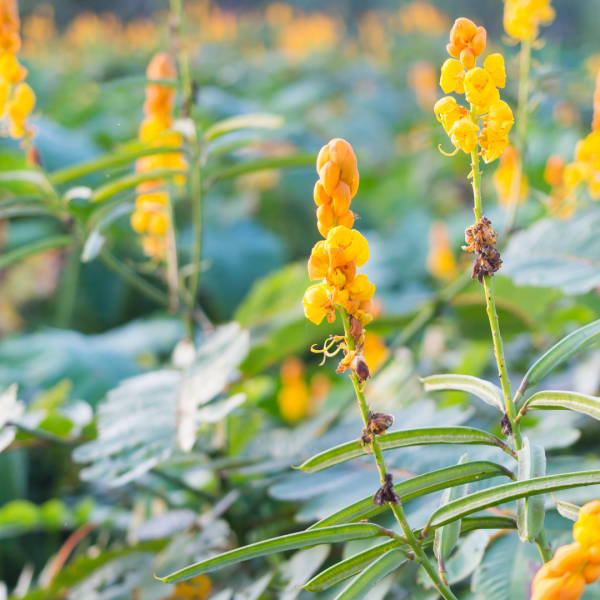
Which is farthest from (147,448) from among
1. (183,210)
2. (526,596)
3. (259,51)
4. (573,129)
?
(259,51)

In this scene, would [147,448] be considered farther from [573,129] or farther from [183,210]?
[573,129]

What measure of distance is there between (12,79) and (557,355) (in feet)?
1.64

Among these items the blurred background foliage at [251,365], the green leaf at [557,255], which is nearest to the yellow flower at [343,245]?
the blurred background foliage at [251,365]

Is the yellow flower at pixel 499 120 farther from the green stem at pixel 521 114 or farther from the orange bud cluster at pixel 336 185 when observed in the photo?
the green stem at pixel 521 114

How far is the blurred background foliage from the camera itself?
52 cm

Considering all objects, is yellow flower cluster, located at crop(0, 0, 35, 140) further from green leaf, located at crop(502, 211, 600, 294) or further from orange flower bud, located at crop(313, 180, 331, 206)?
green leaf, located at crop(502, 211, 600, 294)

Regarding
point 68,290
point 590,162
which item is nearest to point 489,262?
point 590,162

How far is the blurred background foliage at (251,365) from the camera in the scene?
52 centimetres

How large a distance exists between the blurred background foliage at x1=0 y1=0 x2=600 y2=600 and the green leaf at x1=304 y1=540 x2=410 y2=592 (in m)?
0.13

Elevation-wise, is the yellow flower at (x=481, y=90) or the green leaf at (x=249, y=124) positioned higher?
the green leaf at (x=249, y=124)

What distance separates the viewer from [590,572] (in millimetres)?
223

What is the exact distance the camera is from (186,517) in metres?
0.65

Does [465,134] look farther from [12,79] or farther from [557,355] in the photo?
[12,79]

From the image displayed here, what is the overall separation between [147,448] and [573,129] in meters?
1.69
